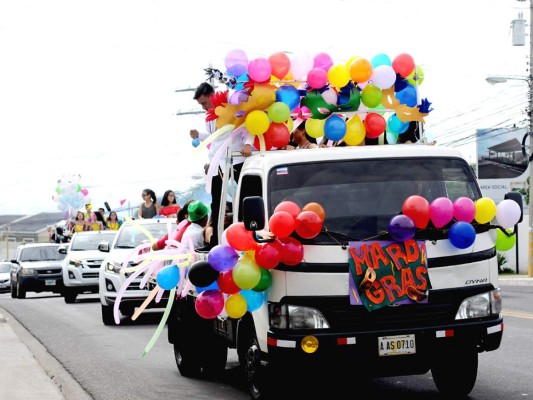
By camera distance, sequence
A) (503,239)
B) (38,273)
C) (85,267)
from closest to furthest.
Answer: (503,239)
(85,267)
(38,273)

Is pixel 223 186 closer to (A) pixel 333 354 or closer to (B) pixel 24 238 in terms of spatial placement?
(A) pixel 333 354

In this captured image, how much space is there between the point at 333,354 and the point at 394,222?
42.7 inches

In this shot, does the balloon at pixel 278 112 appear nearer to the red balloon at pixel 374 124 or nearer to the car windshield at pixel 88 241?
the red balloon at pixel 374 124

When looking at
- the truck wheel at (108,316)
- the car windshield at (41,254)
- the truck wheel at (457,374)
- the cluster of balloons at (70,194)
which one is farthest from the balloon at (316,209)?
the cluster of balloons at (70,194)

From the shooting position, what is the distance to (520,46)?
39.7 metres

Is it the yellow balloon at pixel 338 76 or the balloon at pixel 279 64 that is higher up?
the balloon at pixel 279 64

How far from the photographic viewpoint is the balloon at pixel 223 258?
8.47 m

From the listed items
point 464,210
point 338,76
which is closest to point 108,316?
point 338,76

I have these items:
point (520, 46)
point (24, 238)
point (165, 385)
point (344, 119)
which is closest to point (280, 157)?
point (344, 119)

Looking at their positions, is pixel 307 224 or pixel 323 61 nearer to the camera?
pixel 307 224

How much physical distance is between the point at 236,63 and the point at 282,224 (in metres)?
2.47

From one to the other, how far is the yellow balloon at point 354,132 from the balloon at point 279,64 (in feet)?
2.54

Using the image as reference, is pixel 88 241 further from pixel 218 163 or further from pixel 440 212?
pixel 440 212

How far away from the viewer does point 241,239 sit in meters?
8.34
